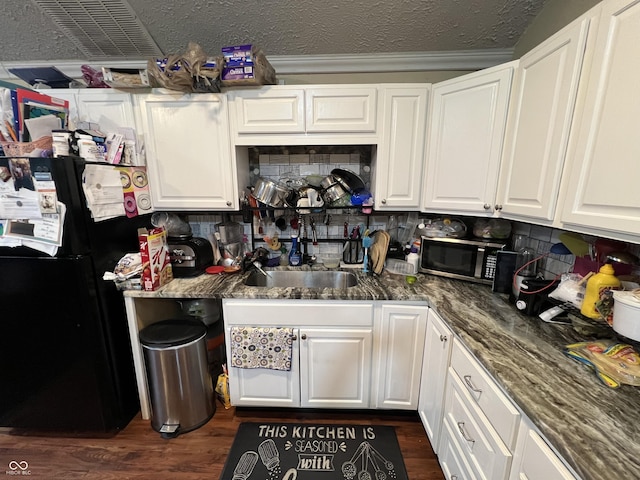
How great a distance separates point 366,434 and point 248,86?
225 cm

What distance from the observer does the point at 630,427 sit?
0.69 metres

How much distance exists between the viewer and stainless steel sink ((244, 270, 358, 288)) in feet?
6.44

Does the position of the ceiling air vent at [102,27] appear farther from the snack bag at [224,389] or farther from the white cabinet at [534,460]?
the white cabinet at [534,460]

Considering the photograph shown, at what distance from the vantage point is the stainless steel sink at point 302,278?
196 centimetres

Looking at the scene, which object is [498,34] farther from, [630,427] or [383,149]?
[630,427]

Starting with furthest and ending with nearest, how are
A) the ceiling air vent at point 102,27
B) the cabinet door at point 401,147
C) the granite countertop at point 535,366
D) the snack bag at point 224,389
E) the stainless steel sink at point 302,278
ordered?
1. the stainless steel sink at point 302,278
2. the snack bag at point 224,389
3. the cabinet door at point 401,147
4. the ceiling air vent at point 102,27
5. the granite countertop at point 535,366

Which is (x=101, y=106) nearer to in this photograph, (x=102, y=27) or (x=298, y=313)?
(x=102, y=27)

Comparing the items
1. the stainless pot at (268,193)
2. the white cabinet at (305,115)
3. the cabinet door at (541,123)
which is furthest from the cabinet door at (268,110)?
the cabinet door at (541,123)

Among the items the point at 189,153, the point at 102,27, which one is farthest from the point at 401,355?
the point at 102,27

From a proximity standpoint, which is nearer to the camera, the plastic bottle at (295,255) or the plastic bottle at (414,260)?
the plastic bottle at (414,260)

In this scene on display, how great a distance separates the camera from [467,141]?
1.48m

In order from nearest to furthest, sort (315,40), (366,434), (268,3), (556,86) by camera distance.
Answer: (556,86) < (268,3) < (366,434) < (315,40)

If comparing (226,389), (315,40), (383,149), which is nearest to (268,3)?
(315,40)

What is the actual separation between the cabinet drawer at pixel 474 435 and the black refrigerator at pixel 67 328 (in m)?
1.82
